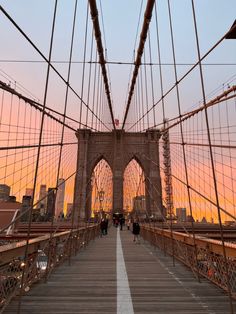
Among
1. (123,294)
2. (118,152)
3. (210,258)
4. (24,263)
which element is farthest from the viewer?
(118,152)

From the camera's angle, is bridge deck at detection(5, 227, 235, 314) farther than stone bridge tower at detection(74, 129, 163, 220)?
No

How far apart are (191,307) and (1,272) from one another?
6.33 feet

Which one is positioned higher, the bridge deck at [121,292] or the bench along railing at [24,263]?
the bench along railing at [24,263]

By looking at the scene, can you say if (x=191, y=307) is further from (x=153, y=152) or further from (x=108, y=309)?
(x=153, y=152)

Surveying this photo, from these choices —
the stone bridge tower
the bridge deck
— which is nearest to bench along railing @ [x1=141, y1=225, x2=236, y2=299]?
the bridge deck

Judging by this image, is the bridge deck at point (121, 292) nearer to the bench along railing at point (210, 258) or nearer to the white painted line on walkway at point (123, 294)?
the white painted line on walkway at point (123, 294)

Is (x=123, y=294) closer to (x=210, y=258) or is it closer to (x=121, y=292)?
(x=121, y=292)

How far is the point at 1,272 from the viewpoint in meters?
2.77

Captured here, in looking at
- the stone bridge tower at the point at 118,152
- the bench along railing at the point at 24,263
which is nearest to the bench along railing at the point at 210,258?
the bench along railing at the point at 24,263

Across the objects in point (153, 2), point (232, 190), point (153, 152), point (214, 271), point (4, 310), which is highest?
point (153, 152)

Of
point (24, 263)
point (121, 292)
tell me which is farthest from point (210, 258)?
point (24, 263)

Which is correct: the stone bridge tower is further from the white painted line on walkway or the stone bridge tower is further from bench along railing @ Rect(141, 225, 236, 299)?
the white painted line on walkway

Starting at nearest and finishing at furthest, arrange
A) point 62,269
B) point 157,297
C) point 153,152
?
point 157,297 → point 62,269 → point 153,152

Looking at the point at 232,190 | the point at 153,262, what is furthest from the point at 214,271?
the point at 232,190
